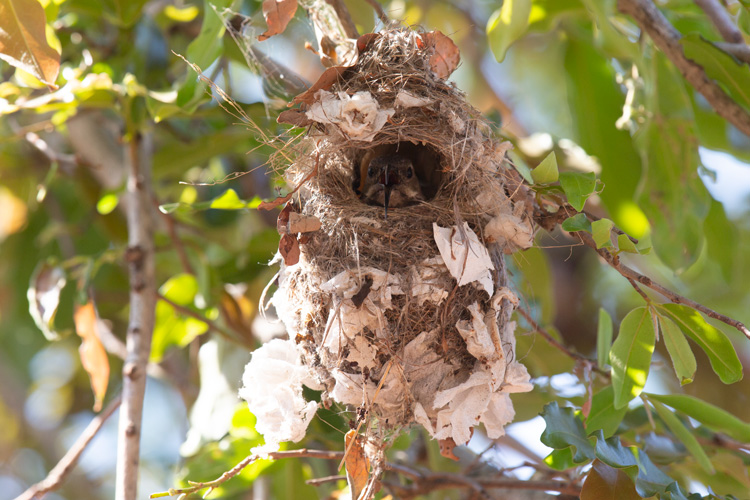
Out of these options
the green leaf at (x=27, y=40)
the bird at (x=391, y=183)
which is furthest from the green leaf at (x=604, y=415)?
the green leaf at (x=27, y=40)

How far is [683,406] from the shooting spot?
74.8 inches

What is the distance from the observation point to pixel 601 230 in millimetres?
1471

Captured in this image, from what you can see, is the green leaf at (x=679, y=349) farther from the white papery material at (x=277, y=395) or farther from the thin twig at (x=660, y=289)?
the white papery material at (x=277, y=395)

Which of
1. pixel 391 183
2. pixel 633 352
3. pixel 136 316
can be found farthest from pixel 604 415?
pixel 136 316

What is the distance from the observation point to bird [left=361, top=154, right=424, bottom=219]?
95.3 inches

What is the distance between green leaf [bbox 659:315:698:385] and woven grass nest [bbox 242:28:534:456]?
0.34 meters

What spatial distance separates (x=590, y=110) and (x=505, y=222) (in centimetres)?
132

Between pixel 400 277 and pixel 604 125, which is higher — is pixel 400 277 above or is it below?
above

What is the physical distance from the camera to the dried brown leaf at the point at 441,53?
1.84 metres

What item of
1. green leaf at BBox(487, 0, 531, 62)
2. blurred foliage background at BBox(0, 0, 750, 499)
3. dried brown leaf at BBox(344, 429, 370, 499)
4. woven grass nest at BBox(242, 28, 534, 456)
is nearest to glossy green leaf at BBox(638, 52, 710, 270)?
blurred foliage background at BBox(0, 0, 750, 499)

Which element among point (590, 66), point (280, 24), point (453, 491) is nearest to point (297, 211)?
point (280, 24)

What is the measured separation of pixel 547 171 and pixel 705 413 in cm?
86

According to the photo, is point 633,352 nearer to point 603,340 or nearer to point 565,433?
point 565,433

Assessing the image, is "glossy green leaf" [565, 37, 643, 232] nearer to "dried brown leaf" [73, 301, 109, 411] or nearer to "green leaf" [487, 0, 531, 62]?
"green leaf" [487, 0, 531, 62]
